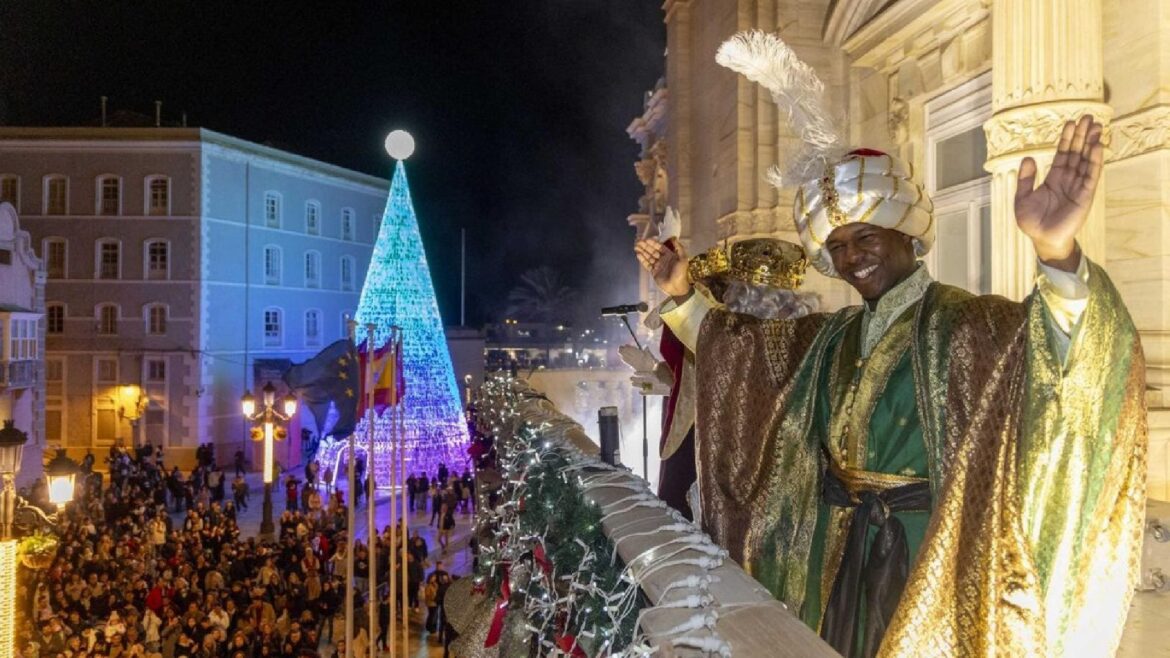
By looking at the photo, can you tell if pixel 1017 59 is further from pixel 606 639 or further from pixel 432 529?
pixel 432 529

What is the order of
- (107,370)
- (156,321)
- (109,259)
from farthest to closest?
(109,259) → (156,321) → (107,370)

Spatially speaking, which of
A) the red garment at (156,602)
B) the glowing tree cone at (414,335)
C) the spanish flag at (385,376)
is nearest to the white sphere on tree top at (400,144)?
the glowing tree cone at (414,335)

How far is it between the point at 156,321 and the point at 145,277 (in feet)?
6.26

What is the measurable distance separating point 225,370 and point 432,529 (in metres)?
17.4

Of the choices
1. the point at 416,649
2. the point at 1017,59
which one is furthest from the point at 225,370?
the point at 1017,59

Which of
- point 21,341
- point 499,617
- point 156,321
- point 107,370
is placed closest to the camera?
point 499,617

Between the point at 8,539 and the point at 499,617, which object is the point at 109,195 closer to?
the point at 8,539

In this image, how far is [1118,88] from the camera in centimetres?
557

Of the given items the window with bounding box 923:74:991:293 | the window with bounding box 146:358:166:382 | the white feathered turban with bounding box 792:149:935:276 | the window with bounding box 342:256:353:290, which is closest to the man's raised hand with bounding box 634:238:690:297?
the white feathered turban with bounding box 792:149:935:276

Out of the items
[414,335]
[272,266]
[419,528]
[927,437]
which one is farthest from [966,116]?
[272,266]

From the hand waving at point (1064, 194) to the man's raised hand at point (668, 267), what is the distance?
187 cm

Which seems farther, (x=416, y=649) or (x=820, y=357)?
(x=416, y=649)

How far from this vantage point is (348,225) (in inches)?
1563

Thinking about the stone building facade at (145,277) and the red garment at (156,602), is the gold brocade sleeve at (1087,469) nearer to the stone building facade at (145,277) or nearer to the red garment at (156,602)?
the red garment at (156,602)
